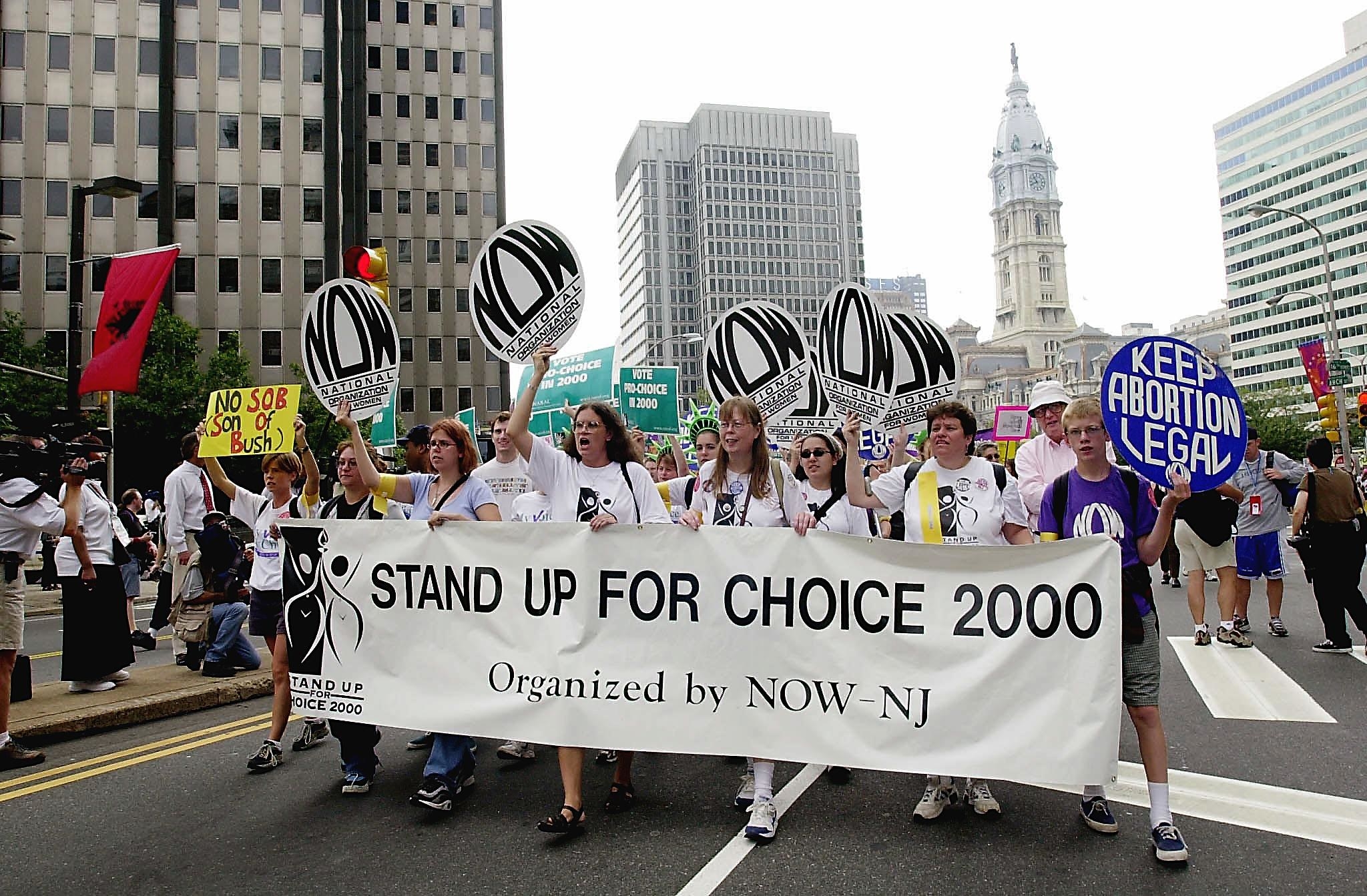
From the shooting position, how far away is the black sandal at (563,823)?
14.5 ft

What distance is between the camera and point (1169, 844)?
159 inches

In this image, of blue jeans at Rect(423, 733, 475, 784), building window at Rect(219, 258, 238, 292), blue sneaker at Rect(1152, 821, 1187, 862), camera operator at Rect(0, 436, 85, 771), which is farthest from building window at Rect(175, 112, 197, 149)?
blue sneaker at Rect(1152, 821, 1187, 862)

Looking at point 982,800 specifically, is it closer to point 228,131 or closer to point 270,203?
point 270,203

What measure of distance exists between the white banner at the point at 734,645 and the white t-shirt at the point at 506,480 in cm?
164

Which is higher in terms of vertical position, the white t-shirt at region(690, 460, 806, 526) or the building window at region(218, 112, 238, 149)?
the building window at region(218, 112, 238, 149)

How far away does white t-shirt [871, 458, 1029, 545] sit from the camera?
4910 millimetres

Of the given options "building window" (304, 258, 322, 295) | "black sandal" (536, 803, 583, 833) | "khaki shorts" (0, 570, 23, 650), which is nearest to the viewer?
"black sandal" (536, 803, 583, 833)

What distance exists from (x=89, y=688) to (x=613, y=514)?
4.85m

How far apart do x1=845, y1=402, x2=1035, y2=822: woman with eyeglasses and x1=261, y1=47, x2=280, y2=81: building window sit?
49.4 meters

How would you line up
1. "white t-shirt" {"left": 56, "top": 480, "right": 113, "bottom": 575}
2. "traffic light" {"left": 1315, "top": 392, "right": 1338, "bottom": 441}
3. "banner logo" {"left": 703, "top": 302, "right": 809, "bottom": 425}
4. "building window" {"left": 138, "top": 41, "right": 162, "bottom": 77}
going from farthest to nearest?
"building window" {"left": 138, "top": 41, "right": 162, "bottom": 77} < "traffic light" {"left": 1315, "top": 392, "right": 1338, "bottom": 441} < "white t-shirt" {"left": 56, "top": 480, "right": 113, "bottom": 575} < "banner logo" {"left": 703, "top": 302, "right": 809, "bottom": 425}

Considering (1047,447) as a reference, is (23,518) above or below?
below

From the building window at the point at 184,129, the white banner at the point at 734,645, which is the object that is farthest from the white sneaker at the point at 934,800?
the building window at the point at 184,129

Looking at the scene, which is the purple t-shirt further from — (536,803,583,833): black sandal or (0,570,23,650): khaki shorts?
(0,570,23,650): khaki shorts

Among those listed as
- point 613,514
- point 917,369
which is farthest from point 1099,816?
point 917,369
